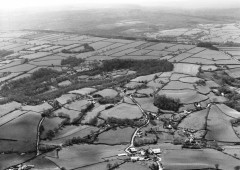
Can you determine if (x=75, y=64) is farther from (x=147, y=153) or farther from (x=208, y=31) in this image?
(x=208, y=31)

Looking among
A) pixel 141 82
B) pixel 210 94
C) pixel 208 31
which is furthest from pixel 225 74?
pixel 208 31

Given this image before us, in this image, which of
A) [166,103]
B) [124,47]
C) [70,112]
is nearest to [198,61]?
[124,47]

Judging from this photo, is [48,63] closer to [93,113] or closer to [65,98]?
[65,98]

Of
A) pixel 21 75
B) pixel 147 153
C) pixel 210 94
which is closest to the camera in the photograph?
pixel 147 153

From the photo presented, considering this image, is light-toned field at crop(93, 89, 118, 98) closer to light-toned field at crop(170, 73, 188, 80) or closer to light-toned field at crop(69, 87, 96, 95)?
light-toned field at crop(69, 87, 96, 95)

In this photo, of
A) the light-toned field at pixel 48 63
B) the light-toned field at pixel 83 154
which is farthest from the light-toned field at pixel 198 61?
the light-toned field at pixel 83 154
